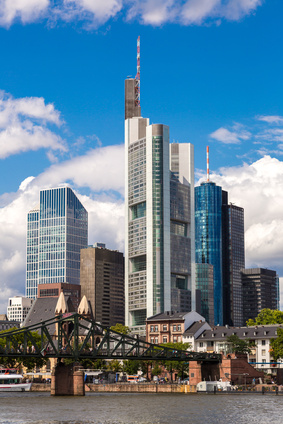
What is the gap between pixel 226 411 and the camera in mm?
94625

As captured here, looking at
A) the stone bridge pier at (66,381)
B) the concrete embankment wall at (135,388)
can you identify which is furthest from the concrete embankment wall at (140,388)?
the stone bridge pier at (66,381)

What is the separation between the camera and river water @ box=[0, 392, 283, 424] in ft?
271

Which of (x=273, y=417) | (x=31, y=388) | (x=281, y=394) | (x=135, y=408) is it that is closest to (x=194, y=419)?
(x=273, y=417)

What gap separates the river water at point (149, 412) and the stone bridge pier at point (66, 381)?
18.2m

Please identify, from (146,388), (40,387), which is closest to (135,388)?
(146,388)

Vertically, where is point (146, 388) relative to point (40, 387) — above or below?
above

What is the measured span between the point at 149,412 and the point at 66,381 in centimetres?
4607

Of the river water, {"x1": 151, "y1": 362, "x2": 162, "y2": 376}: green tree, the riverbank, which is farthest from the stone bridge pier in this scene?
{"x1": 151, "y1": 362, "x2": 162, "y2": 376}: green tree

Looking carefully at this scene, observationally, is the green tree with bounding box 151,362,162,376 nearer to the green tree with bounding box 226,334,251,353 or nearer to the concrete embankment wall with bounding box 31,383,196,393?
the green tree with bounding box 226,334,251,353

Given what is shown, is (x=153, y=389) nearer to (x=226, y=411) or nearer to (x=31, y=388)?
(x=31, y=388)

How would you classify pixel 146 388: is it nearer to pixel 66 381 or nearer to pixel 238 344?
pixel 66 381

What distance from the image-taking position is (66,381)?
138 m

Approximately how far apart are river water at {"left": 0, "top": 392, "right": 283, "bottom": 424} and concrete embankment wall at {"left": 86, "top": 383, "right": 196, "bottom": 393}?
33721 mm

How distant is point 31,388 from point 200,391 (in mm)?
55804
